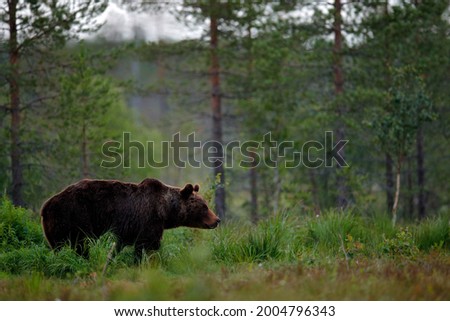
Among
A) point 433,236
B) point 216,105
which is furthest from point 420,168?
point 433,236

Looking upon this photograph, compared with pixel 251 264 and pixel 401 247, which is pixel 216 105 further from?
pixel 251 264

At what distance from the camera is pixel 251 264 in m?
9.23

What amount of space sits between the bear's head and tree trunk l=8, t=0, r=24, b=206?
30.1ft

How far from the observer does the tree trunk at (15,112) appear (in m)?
17.9

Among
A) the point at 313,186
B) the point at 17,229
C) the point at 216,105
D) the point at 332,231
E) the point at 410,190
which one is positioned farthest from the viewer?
the point at 313,186

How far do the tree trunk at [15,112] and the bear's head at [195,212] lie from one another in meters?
9.16

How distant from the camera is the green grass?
7344 mm

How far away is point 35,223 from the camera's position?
37.7ft

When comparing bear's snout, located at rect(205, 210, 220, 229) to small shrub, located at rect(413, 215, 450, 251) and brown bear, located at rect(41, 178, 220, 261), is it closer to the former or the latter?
brown bear, located at rect(41, 178, 220, 261)

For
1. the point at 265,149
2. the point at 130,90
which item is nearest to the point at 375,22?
the point at 265,149

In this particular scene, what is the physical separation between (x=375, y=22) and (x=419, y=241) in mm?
12114

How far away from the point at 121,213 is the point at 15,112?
9.85 meters
